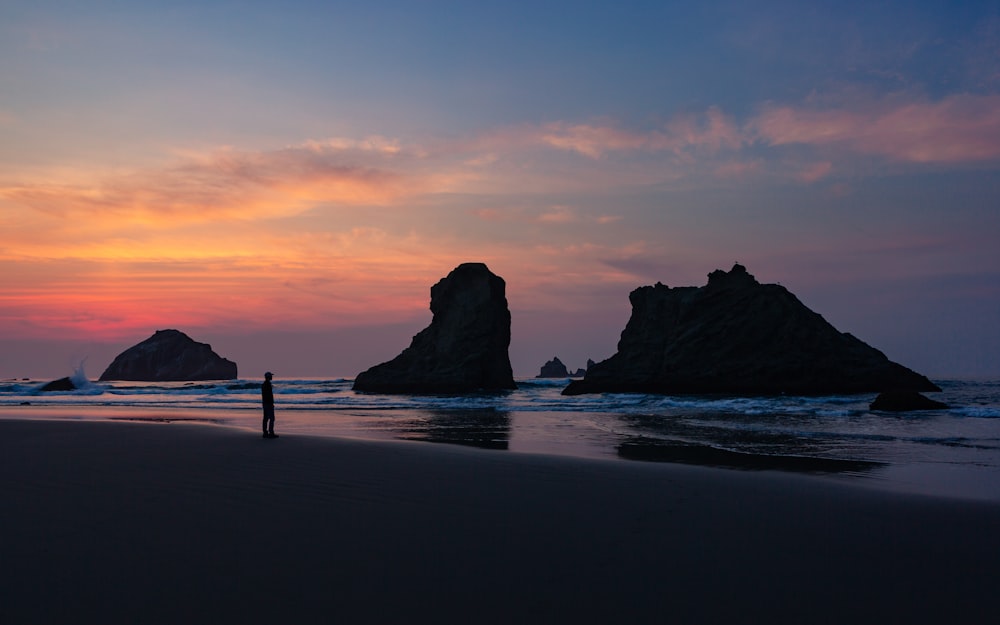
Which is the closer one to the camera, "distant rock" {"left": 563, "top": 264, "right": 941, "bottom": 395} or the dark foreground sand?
the dark foreground sand

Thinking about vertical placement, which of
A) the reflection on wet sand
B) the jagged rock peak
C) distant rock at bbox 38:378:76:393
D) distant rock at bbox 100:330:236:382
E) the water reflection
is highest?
the jagged rock peak

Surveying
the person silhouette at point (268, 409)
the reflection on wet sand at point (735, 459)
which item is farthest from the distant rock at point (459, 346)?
the reflection on wet sand at point (735, 459)

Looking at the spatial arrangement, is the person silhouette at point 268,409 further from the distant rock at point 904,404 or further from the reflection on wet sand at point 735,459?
the distant rock at point 904,404

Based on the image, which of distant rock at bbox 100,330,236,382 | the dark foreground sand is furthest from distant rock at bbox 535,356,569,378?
the dark foreground sand

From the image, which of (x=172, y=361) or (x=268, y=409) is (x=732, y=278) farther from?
(x=172, y=361)

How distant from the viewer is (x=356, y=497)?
820cm

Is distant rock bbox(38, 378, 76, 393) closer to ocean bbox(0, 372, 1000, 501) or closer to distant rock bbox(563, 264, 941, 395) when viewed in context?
distant rock bbox(563, 264, 941, 395)

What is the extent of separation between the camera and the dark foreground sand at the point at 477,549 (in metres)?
4.32

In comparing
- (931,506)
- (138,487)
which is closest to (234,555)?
(138,487)

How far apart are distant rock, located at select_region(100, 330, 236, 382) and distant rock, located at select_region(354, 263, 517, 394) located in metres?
94.1

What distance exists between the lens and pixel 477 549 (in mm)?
5734

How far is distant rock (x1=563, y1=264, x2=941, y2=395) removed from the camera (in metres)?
62.0

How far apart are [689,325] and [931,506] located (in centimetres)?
6251

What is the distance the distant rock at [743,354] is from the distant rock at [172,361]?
397 ft
